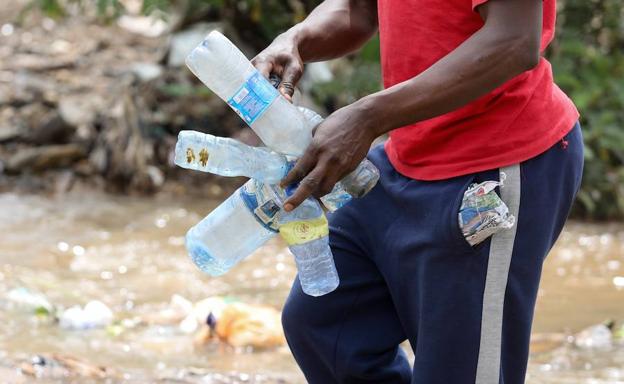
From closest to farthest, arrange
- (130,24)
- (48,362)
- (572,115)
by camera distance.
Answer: (572,115)
(48,362)
(130,24)

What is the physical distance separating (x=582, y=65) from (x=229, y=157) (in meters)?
5.92

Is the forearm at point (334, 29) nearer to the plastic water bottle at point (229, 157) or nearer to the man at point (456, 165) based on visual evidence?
the man at point (456, 165)

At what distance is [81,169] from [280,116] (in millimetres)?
5765

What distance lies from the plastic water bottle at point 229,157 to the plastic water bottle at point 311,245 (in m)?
0.09

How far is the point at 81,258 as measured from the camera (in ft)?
19.3

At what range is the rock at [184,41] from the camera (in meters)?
7.93

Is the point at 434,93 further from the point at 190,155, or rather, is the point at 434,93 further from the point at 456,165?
the point at 190,155

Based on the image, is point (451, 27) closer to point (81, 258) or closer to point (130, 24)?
point (81, 258)

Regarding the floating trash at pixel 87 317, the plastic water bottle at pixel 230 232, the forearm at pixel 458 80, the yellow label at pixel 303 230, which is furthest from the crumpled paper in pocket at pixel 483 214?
the floating trash at pixel 87 317

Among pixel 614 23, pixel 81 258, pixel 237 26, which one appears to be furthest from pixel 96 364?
pixel 614 23

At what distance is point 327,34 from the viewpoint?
98.2 inches

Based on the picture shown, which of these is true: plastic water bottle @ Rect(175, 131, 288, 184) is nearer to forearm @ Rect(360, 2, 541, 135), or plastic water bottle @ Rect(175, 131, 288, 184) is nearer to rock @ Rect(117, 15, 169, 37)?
forearm @ Rect(360, 2, 541, 135)

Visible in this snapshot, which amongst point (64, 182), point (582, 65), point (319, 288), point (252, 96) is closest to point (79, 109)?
point (64, 182)

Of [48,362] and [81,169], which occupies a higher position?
[48,362]
